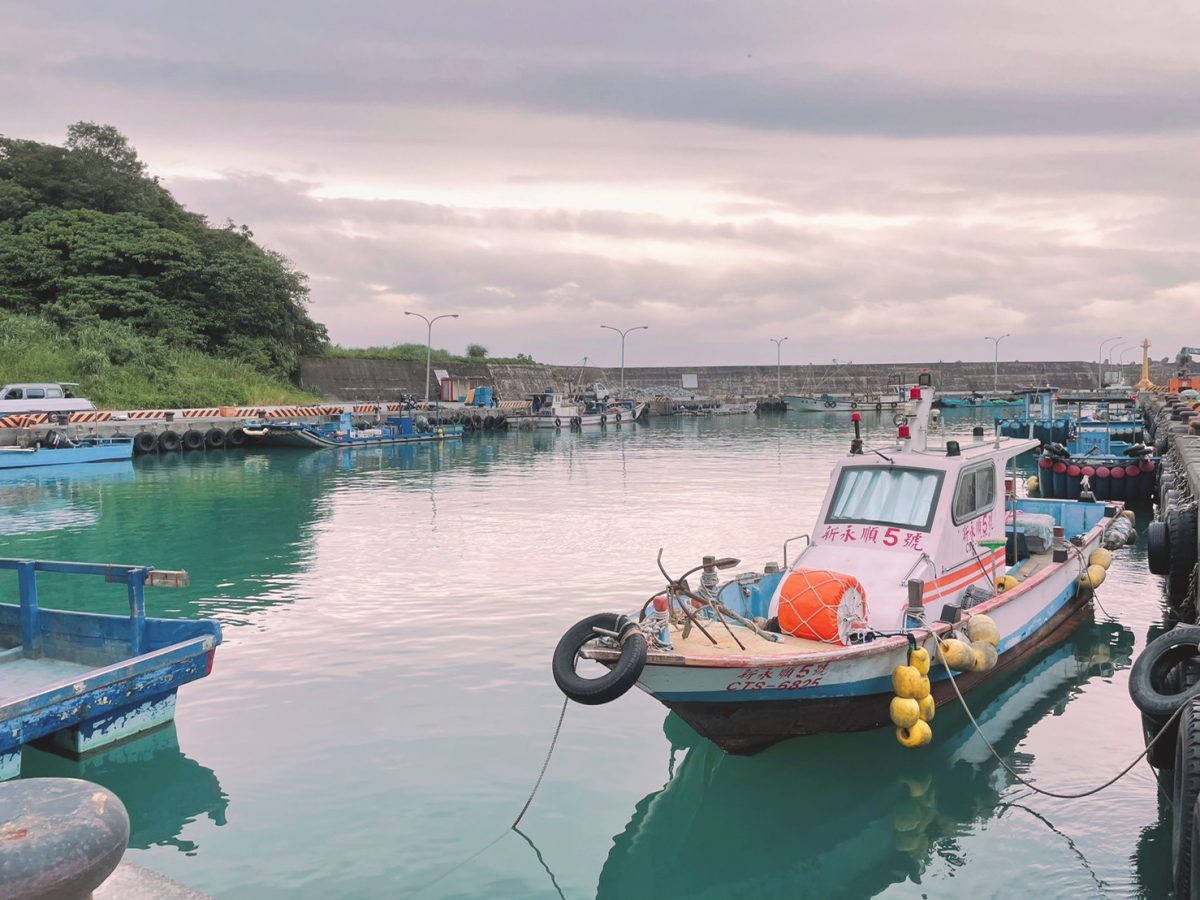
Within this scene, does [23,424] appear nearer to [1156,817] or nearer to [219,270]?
[219,270]

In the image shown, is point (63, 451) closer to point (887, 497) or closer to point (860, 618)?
point (887, 497)

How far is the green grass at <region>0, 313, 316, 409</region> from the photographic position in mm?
60625

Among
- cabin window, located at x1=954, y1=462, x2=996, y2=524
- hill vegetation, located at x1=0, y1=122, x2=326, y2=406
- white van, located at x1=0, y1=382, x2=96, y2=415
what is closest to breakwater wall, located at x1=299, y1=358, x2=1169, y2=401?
hill vegetation, located at x1=0, y1=122, x2=326, y2=406

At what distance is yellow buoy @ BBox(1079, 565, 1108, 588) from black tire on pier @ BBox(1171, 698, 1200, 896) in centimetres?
856

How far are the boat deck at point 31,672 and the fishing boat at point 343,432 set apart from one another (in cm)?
4566

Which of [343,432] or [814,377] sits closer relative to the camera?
[343,432]

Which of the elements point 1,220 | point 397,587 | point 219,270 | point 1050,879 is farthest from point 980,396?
point 1050,879

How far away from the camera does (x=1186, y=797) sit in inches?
309

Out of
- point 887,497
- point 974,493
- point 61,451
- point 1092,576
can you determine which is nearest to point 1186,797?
point 887,497

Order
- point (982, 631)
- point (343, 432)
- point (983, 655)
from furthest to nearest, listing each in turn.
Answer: point (343, 432) < point (982, 631) < point (983, 655)

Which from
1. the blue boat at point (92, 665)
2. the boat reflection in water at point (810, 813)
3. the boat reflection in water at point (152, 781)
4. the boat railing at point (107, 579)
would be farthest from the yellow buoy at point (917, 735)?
the boat railing at point (107, 579)

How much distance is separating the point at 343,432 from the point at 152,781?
49210 millimetres

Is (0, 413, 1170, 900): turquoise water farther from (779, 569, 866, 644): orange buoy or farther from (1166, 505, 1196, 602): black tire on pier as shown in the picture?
(779, 569, 866, 644): orange buoy

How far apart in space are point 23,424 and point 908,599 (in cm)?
5015
